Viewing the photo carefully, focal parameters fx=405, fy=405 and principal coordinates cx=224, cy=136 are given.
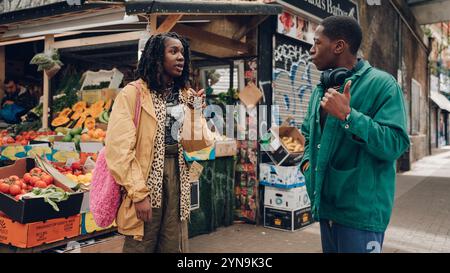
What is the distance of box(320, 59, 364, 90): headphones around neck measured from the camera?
82.1 inches

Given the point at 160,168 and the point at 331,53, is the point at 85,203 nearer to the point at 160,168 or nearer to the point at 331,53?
the point at 160,168

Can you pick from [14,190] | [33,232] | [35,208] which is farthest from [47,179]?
[33,232]

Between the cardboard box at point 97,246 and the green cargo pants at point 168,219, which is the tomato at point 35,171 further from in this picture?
the green cargo pants at point 168,219

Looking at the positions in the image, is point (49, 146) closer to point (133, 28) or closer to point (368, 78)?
point (133, 28)

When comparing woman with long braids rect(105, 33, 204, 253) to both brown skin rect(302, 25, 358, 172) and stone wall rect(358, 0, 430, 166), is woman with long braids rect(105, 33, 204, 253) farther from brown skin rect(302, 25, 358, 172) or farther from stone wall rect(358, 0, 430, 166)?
stone wall rect(358, 0, 430, 166)

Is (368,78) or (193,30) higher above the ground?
(193,30)

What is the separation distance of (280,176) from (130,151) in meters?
4.40

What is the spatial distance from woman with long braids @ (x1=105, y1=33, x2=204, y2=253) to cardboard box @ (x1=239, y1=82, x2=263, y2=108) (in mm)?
4004

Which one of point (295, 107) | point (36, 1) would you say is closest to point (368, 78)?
point (295, 107)

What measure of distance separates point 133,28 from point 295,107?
3488 mm

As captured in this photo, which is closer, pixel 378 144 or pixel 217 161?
pixel 378 144

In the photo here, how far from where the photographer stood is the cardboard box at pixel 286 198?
655 centimetres

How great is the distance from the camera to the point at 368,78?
2.05 metres

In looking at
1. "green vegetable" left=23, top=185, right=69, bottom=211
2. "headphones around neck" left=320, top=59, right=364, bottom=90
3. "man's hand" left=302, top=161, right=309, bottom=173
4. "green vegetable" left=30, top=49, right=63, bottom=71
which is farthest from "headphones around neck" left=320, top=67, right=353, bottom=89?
"green vegetable" left=30, top=49, right=63, bottom=71
